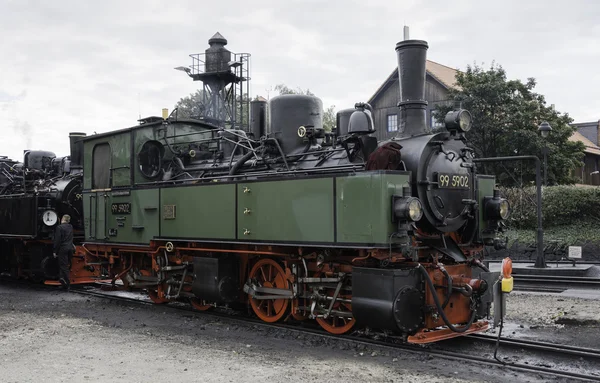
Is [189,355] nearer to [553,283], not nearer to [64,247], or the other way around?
[64,247]

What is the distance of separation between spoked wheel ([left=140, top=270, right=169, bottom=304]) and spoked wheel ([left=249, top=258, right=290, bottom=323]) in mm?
2084

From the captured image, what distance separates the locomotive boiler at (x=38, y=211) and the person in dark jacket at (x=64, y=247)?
0.87m

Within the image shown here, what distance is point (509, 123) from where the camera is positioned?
22.9 m

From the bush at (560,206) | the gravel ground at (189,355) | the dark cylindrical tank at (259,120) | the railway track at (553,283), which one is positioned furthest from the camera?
the bush at (560,206)

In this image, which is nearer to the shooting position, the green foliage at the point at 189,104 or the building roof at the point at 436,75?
the building roof at the point at 436,75

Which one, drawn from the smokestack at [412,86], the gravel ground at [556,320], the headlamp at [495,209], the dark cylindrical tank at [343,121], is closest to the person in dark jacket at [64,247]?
the dark cylindrical tank at [343,121]

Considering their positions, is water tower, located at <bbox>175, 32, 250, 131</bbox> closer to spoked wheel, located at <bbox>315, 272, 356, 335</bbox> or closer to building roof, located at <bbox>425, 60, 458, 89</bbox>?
building roof, located at <bbox>425, 60, 458, 89</bbox>

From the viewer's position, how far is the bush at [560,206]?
822 inches

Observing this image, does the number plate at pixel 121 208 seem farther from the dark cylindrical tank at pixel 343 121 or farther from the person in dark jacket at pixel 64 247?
the dark cylindrical tank at pixel 343 121

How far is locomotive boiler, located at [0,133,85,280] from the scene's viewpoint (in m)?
13.1

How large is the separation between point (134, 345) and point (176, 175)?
3.67 m

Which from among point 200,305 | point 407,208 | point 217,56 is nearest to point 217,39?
point 217,56

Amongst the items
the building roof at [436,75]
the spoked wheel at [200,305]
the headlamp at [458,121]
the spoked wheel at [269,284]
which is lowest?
the spoked wheel at [200,305]

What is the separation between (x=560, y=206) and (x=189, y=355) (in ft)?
59.2
